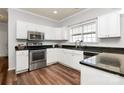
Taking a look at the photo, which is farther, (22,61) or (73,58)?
(73,58)

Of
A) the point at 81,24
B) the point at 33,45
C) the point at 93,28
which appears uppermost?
the point at 81,24

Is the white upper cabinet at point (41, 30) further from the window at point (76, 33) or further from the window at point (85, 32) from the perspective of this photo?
the window at point (85, 32)

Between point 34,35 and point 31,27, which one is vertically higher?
point 31,27

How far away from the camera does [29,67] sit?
3.24m

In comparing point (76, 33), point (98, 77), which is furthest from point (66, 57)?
point (98, 77)

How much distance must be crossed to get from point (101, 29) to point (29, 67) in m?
2.86

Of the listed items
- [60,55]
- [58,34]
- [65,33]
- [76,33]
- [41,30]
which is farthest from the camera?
[58,34]

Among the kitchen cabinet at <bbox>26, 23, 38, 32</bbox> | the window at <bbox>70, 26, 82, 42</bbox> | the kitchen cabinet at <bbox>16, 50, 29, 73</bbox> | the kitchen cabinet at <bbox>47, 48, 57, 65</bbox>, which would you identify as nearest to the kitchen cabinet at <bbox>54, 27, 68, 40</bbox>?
the window at <bbox>70, 26, 82, 42</bbox>

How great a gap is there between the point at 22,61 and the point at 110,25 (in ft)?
10.1

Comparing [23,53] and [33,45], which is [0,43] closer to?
[33,45]

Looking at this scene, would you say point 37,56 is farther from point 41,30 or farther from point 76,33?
point 76,33

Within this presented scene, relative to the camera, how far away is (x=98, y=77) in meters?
0.91
